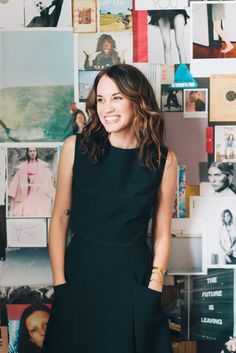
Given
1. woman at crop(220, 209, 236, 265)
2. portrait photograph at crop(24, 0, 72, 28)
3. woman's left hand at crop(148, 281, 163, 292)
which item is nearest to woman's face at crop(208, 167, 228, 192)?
woman at crop(220, 209, 236, 265)

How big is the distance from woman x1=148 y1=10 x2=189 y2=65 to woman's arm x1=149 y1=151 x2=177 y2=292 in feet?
1.22

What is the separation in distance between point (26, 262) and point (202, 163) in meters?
0.73

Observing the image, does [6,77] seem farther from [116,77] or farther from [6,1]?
[116,77]

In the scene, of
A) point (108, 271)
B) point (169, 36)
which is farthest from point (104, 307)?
point (169, 36)

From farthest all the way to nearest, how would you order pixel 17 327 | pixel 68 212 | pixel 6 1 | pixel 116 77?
pixel 17 327
pixel 6 1
pixel 68 212
pixel 116 77

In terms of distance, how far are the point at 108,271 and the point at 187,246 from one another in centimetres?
43

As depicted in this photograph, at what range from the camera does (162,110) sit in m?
1.84

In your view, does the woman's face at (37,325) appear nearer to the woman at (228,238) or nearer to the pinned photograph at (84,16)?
the woman at (228,238)

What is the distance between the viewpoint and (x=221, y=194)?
1878mm

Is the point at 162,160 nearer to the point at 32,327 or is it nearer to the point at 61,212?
the point at 61,212

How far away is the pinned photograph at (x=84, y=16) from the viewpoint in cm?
180

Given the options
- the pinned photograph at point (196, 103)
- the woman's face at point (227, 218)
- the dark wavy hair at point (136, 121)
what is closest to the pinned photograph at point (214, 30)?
the pinned photograph at point (196, 103)

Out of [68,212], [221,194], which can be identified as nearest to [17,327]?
[68,212]

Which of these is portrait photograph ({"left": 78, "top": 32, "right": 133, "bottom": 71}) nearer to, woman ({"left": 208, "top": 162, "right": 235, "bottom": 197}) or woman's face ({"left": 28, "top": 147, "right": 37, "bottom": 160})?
woman's face ({"left": 28, "top": 147, "right": 37, "bottom": 160})
